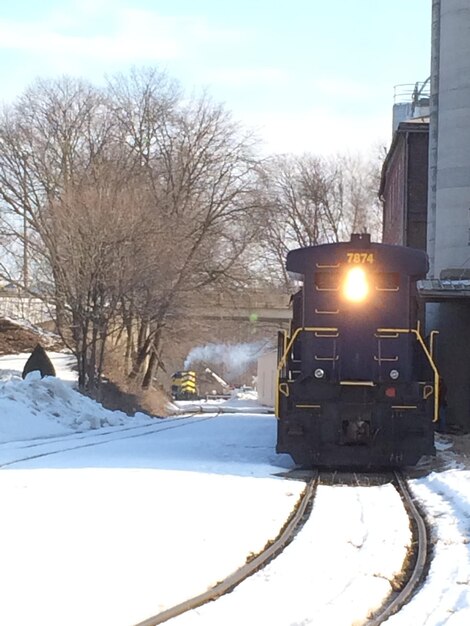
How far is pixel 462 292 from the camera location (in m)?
23.9

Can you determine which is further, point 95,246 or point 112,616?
point 95,246

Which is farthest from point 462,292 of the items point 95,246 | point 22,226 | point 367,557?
point 22,226

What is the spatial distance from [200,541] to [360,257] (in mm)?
8118

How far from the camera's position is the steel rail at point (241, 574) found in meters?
5.91

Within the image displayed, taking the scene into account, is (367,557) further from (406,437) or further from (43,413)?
(43,413)

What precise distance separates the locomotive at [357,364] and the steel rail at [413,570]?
267 cm

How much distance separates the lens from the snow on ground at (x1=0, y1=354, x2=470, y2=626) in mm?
6082

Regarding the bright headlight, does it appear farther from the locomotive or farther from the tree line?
the tree line

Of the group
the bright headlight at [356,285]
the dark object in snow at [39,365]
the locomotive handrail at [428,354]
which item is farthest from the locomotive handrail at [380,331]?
the dark object in snow at [39,365]

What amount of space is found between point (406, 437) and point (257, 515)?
5.22 m

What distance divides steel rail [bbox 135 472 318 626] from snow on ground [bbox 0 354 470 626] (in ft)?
0.32

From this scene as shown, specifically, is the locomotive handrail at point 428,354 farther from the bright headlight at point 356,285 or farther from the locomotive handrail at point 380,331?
the bright headlight at point 356,285

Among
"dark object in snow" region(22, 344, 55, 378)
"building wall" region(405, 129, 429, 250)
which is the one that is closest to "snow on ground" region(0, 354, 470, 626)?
"dark object in snow" region(22, 344, 55, 378)

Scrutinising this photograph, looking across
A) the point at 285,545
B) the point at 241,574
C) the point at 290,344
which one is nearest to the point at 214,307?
the point at 290,344
